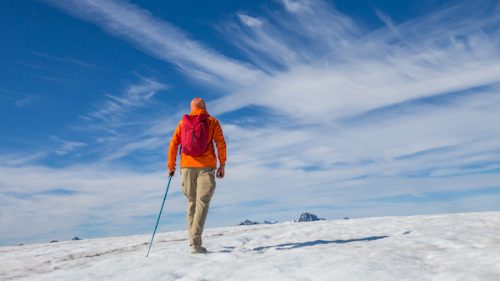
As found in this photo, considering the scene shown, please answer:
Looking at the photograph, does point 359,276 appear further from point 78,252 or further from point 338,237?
point 78,252

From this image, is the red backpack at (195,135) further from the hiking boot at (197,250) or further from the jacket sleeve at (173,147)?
the hiking boot at (197,250)

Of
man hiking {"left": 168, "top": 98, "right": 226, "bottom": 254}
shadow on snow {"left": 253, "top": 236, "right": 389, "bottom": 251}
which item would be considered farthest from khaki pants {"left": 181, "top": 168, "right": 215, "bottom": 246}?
shadow on snow {"left": 253, "top": 236, "right": 389, "bottom": 251}

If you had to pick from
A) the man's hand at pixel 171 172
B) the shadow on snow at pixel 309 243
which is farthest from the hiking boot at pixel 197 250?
the man's hand at pixel 171 172

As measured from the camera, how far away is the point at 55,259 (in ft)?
34.4

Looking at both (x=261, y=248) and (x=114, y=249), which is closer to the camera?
(x=261, y=248)

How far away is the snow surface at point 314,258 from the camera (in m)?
6.22

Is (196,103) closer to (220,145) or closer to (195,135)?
(195,135)

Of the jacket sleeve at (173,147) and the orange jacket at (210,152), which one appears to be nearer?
the orange jacket at (210,152)

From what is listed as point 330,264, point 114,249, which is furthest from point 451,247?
point 114,249

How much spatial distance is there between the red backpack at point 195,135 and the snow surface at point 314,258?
2231 millimetres

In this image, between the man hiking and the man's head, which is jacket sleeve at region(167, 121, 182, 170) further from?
the man's head

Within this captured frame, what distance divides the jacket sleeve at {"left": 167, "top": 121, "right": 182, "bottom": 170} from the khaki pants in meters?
0.41

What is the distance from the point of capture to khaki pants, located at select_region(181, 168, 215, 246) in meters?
8.84

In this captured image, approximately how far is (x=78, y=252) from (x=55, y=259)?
1.02 m
